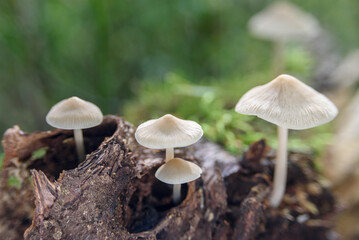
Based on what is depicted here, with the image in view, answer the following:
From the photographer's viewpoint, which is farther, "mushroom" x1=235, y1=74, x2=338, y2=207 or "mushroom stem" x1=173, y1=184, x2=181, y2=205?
"mushroom stem" x1=173, y1=184, x2=181, y2=205

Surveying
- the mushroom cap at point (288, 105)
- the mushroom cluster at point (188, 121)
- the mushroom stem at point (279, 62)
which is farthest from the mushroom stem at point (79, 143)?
the mushroom stem at point (279, 62)

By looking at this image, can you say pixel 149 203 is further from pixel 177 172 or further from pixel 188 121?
pixel 188 121

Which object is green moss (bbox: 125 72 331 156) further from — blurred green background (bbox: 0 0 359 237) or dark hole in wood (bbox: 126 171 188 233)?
dark hole in wood (bbox: 126 171 188 233)

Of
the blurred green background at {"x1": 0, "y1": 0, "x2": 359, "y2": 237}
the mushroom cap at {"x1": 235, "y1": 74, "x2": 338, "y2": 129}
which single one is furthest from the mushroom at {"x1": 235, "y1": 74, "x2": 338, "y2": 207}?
the blurred green background at {"x1": 0, "y1": 0, "x2": 359, "y2": 237}

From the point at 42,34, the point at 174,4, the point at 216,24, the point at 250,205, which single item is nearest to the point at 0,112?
the point at 42,34

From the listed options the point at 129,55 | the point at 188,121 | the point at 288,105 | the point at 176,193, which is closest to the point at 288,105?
the point at 288,105

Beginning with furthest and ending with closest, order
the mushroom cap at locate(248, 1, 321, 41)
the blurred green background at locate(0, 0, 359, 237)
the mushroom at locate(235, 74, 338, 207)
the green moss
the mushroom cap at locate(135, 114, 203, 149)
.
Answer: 1. the mushroom cap at locate(248, 1, 321, 41)
2. the blurred green background at locate(0, 0, 359, 237)
3. the green moss
4. the mushroom at locate(235, 74, 338, 207)
5. the mushroom cap at locate(135, 114, 203, 149)

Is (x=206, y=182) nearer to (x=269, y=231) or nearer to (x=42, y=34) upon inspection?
(x=269, y=231)

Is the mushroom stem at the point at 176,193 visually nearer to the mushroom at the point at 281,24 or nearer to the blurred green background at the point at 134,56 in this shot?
the blurred green background at the point at 134,56
